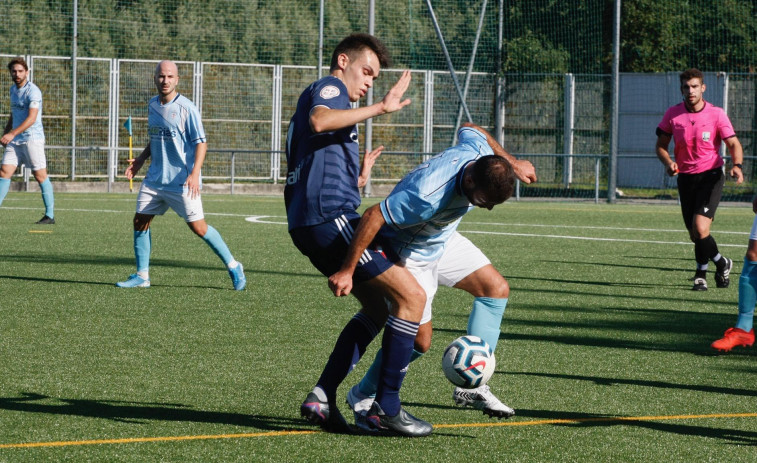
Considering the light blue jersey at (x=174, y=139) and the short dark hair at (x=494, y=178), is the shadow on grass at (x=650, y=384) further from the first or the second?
the light blue jersey at (x=174, y=139)

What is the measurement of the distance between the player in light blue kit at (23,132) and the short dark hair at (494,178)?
1156 centimetres

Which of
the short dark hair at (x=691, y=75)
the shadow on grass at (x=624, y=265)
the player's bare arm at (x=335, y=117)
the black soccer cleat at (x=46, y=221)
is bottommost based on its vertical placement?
the shadow on grass at (x=624, y=265)

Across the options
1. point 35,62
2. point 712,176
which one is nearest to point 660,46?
point 35,62

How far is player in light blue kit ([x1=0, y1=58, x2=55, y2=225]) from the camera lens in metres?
15.4

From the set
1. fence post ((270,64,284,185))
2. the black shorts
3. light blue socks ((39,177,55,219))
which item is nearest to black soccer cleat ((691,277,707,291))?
the black shorts

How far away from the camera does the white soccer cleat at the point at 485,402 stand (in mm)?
5262

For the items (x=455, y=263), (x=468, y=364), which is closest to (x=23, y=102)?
(x=455, y=263)

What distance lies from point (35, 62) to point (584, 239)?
1732cm

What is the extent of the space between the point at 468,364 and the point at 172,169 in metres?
5.59

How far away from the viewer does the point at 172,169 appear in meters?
10.2

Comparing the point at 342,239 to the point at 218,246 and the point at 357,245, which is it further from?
the point at 218,246

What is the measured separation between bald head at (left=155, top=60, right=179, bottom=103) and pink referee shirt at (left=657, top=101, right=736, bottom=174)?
5.09 m

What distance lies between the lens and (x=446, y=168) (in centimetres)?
488

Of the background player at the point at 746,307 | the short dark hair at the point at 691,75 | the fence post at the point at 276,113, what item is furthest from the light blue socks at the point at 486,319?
the fence post at the point at 276,113
